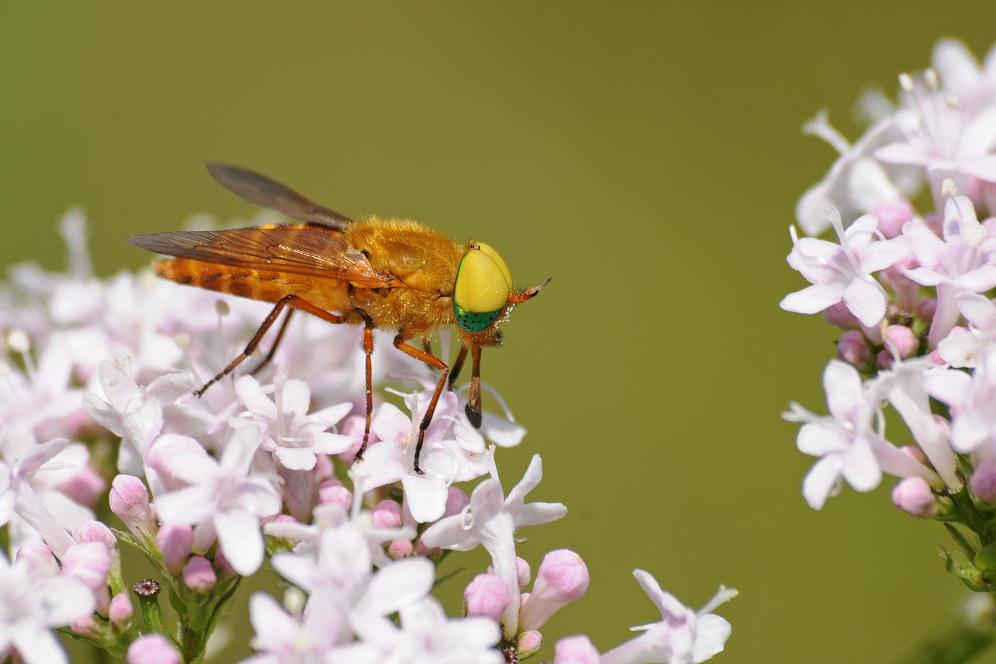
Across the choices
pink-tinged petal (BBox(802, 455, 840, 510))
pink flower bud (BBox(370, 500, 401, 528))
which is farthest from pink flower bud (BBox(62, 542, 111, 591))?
pink-tinged petal (BBox(802, 455, 840, 510))

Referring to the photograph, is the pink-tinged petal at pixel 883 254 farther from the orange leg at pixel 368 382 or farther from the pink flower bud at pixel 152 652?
the pink flower bud at pixel 152 652

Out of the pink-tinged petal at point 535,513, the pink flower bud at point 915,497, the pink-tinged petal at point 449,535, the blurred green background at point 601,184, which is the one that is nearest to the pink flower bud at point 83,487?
the pink-tinged petal at point 449,535

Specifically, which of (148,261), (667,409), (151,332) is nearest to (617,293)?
(667,409)

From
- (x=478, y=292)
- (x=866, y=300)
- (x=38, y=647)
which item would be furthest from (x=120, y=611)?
(x=866, y=300)

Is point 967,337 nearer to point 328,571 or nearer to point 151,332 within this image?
point 328,571

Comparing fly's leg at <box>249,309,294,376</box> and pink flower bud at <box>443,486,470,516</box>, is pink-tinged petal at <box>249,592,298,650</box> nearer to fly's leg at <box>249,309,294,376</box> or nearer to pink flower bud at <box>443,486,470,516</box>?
pink flower bud at <box>443,486,470,516</box>
